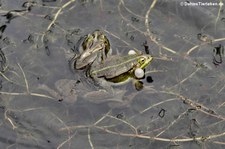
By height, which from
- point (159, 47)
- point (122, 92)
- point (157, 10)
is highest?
point (157, 10)

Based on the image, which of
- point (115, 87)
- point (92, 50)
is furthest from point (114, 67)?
point (92, 50)

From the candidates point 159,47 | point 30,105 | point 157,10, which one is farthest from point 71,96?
point 157,10

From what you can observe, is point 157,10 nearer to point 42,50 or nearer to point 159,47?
point 159,47

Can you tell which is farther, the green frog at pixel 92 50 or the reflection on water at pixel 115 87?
the green frog at pixel 92 50

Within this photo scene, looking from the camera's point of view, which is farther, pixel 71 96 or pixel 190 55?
pixel 190 55

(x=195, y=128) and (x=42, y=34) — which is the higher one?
(x=42, y=34)

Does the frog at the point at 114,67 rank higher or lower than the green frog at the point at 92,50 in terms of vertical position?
lower
